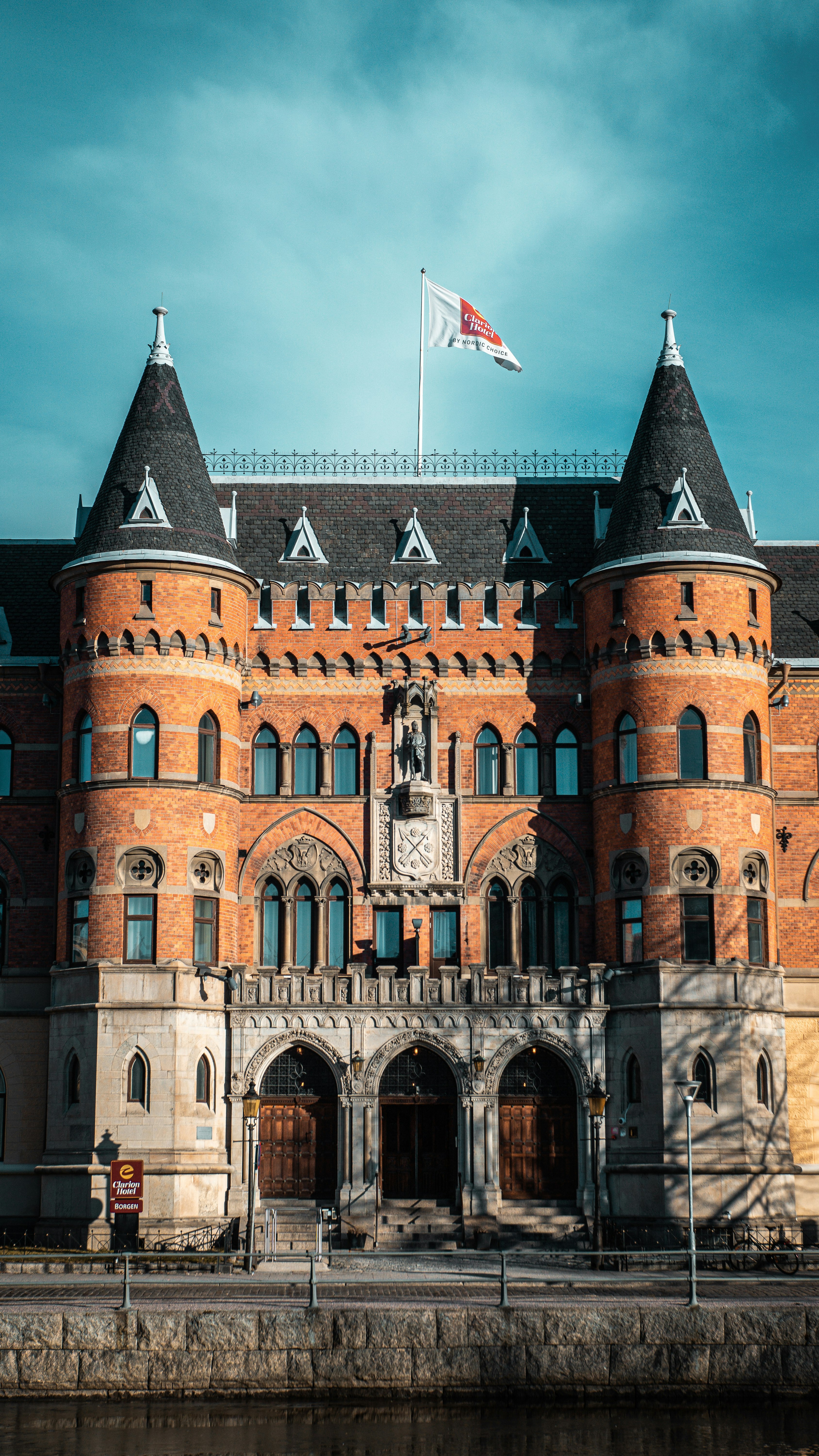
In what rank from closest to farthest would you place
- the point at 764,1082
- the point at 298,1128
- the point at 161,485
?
1. the point at 764,1082
2. the point at 298,1128
3. the point at 161,485

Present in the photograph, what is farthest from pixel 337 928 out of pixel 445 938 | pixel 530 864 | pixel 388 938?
pixel 530 864

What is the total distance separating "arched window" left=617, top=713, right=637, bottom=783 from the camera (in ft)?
128

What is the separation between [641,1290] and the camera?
27.8 meters

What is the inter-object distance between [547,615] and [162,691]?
9.13 metres

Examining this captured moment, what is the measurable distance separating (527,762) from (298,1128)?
31.9 ft

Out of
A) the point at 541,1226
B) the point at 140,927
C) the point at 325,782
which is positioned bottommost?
the point at 541,1226

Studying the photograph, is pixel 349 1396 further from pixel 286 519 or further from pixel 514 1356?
pixel 286 519

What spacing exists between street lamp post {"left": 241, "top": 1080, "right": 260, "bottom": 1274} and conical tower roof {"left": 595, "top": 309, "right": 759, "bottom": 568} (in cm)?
1424

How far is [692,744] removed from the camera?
38781 millimetres

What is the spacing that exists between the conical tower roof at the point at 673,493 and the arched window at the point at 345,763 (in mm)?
6885

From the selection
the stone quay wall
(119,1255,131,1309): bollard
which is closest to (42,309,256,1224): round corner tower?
(119,1255,131,1309): bollard

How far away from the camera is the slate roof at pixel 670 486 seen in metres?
39.6

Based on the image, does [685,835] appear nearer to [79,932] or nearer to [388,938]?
[388,938]

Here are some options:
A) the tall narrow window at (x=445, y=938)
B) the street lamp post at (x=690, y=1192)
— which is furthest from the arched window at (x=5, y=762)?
the street lamp post at (x=690, y=1192)
